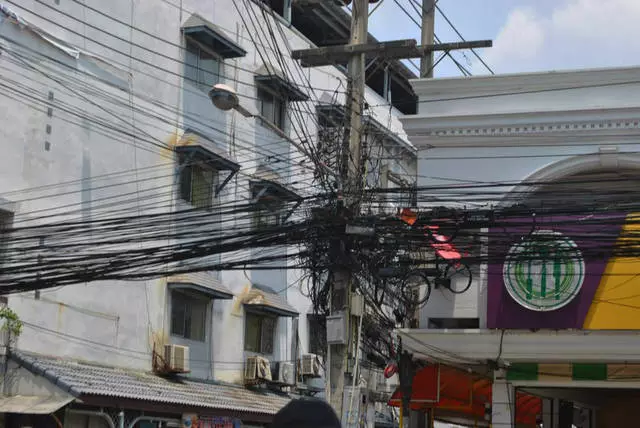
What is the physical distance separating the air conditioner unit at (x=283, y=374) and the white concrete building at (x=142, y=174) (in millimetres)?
493

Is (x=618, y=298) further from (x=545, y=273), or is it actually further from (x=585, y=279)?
(x=545, y=273)

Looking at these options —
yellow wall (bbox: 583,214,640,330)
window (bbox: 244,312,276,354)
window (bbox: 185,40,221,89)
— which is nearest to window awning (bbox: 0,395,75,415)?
yellow wall (bbox: 583,214,640,330)

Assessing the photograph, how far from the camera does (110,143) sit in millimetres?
18656

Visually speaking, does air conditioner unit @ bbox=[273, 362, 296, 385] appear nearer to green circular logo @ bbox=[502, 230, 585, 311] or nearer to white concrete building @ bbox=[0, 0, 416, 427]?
white concrete building @ bbox=[0, 0, 416, 427]

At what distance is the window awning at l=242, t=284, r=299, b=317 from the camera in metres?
23.1

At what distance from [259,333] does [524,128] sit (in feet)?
35.3

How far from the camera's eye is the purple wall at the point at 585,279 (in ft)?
41.8

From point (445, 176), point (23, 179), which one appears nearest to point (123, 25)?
point (23, 179)

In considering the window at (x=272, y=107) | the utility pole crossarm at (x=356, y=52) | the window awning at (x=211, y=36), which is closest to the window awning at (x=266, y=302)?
the window at (x=272, y=107)

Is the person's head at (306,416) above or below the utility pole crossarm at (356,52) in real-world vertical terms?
below

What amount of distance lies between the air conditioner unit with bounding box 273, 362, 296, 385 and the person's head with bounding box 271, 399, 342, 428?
20627 mm

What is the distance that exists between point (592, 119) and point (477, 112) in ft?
5.73

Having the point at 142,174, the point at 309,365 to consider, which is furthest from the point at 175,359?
the point at 309,365

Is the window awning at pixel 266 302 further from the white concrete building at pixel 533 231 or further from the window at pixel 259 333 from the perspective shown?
the white concrete building at pixel 533 231
